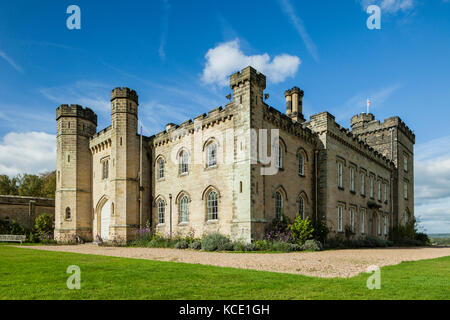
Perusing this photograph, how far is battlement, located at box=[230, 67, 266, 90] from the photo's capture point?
60.1 feet

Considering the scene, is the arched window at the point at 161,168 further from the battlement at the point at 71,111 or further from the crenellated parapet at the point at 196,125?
the battlement at the point at 71,111

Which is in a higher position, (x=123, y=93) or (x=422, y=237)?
(x=123, y=93)

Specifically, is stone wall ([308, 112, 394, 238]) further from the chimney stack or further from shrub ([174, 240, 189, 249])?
shrub ([174, 240, 189, 249])

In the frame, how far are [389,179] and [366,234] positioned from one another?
8500 millimetres

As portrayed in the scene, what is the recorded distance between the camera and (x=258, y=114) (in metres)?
18.5

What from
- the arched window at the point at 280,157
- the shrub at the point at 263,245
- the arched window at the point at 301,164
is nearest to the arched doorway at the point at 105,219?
the arched window at the point at 280,157

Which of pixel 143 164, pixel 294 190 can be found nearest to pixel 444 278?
pixel 294 190

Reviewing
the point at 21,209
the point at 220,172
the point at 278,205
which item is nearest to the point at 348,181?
the point at 278,205

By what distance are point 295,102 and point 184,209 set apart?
12827 millimetres

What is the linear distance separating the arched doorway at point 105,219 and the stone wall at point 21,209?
32.4 ft

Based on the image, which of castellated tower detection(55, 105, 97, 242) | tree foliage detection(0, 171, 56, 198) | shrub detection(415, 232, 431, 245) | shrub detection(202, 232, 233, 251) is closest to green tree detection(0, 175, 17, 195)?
tree foliage detection(0, 171, 56, 198)

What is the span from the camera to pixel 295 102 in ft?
92.1

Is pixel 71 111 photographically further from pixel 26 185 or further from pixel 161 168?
pixel 26 185

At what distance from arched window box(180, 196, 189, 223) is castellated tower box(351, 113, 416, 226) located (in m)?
21.9
